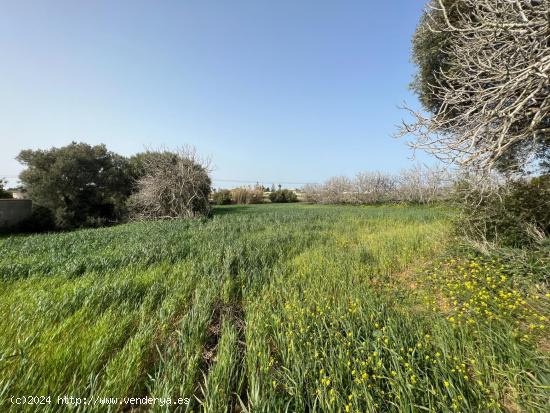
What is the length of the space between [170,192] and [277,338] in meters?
15.9

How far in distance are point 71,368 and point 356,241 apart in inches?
272

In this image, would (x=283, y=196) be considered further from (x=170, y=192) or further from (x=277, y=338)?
(x=277, y=338)

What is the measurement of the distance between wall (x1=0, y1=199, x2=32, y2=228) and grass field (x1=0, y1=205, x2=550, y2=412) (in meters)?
16.2

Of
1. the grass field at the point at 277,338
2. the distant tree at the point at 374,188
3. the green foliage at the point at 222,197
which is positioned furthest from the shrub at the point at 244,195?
the grass field at the point at 277,338

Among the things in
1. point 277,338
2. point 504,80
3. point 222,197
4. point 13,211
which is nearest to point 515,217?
point 504,80

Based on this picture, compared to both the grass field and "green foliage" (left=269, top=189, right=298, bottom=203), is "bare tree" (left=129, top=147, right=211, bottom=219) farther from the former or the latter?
"green foliage" (left=269, top=189, right=298, bottom=203)

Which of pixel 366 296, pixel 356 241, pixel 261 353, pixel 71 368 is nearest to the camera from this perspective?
pixel 71 368

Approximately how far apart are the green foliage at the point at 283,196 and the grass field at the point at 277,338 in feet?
135

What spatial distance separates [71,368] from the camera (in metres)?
1.86

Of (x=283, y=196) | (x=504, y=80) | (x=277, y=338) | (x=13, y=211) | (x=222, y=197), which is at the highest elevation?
(x=504, y=80)

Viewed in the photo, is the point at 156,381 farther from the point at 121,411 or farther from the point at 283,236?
the point at 283,236

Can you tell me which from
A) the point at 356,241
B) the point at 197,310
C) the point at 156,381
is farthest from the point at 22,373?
the point at 356,241

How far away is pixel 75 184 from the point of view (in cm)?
1636

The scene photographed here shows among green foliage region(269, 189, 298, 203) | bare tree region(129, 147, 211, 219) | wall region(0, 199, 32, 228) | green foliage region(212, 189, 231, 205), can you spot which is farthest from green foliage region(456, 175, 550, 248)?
green foliage region(269, 189, 298, 203)
